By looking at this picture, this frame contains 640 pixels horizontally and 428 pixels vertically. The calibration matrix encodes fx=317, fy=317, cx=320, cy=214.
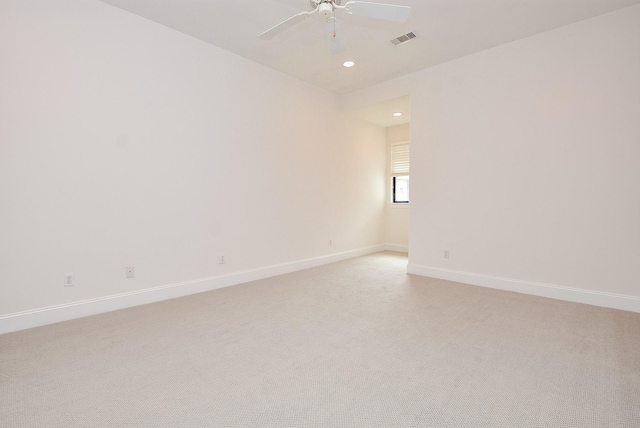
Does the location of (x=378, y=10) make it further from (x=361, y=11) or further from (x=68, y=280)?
(x=68, y=280)

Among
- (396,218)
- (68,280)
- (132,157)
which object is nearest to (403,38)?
(132,157)

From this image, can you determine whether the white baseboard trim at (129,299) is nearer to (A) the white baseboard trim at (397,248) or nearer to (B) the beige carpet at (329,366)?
(B) the beige carpet at (329,366)

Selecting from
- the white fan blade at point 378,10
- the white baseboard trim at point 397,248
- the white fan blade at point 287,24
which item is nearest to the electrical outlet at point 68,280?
the white fan blade at point 287,24

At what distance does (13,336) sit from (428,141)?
4.77 meters

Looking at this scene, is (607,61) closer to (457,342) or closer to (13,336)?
(457,342)

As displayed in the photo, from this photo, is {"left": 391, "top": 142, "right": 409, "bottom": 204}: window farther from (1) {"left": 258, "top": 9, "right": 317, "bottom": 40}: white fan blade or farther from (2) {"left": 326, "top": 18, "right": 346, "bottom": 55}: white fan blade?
(1) {"left": 258, "top": 9, "right": 317, "bottom": 40}: white fan blade

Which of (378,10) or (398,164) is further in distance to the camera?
(398,164)

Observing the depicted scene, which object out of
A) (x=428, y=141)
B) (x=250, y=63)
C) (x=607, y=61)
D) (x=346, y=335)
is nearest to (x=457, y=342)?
(x=346, y=335)

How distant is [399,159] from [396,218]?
124 cm

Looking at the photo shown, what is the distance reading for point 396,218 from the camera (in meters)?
6.68

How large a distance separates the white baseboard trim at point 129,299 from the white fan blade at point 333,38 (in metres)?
2.80

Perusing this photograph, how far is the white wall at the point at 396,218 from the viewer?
256 inches

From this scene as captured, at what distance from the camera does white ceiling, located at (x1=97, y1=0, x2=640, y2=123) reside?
116 inches

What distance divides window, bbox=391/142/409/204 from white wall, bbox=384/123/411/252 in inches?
3.4
